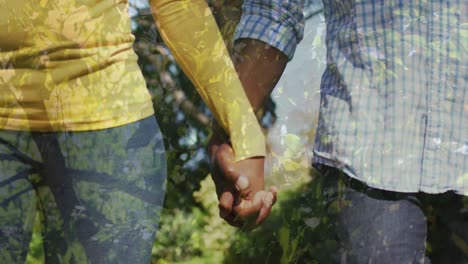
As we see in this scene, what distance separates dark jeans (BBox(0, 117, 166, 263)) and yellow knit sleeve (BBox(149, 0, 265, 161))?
0.17m

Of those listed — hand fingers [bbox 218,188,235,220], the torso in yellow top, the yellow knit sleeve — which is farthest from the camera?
hand fingers [bbox 218,188,235,220]

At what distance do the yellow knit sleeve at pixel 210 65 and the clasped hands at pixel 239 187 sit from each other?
0.03 m

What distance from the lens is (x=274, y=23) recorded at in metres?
1.51

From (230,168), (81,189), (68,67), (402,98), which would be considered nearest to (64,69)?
(68,67)

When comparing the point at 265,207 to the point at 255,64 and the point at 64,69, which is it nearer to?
the point at 255,64

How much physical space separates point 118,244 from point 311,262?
16.8 inches

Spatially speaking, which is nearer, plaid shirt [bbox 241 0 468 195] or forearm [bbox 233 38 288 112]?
plaid shirt [bbox 241 0 468 195]

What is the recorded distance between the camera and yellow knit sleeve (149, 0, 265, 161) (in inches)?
56.6

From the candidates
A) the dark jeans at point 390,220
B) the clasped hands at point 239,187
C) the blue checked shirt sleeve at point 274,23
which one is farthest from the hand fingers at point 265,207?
the blue checked shirt sleeve at point 274,23

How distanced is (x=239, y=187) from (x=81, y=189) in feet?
1.02

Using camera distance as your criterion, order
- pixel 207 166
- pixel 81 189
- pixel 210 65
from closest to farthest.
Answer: pixel 81 189
pixel 210 65
pixel 207 166

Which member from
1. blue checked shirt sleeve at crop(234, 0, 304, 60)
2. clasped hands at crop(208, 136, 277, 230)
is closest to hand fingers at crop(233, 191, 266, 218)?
clasped hands at crop(208, 136, 277, 230)

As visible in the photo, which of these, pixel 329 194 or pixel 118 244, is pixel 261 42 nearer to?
pixel 329 194

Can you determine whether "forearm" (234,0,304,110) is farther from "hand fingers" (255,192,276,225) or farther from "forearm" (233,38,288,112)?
"hand fingers" (255,192,276,225)
